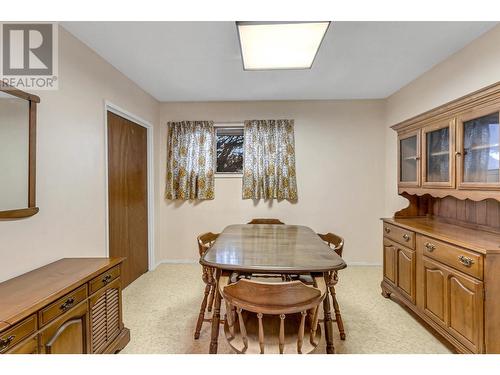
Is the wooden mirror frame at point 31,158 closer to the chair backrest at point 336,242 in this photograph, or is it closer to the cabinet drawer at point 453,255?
the chair backrest at point 336,242

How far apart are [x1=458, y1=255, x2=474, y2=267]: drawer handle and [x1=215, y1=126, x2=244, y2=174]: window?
2741 millimetres

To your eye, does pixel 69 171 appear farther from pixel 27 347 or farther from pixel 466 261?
pixel 466 261

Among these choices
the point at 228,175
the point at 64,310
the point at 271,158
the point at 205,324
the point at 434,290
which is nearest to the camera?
the point at 64,310

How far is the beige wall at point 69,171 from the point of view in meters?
1.60

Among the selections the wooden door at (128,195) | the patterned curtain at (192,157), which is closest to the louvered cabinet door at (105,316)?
the wooden door at (128,195)

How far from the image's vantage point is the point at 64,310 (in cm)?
131

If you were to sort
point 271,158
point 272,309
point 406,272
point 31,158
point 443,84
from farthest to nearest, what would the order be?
point 271,158, point 443,84, point 406,272, point 31,158, point 272,309

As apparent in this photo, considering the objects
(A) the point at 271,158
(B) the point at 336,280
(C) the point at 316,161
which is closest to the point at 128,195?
(A) the point at 271,158

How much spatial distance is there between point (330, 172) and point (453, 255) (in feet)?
6.96

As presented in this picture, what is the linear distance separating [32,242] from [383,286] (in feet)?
10.4

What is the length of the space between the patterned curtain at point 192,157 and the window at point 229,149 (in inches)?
4.9
